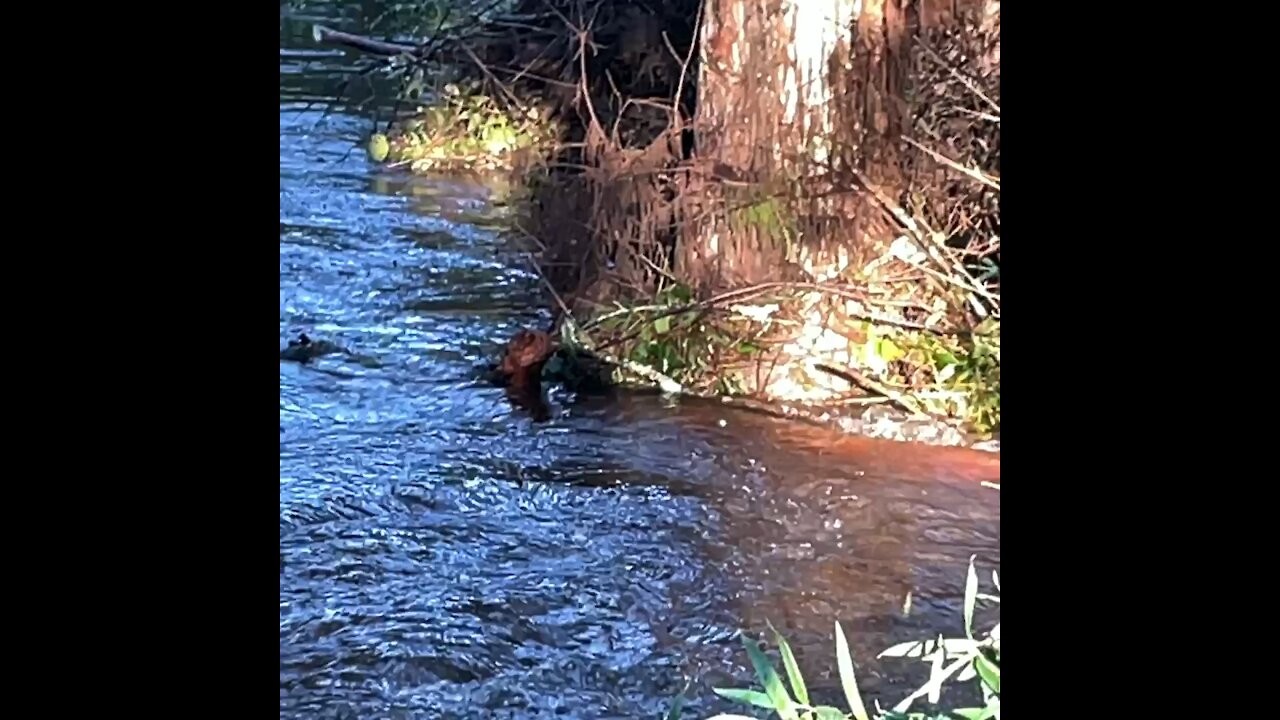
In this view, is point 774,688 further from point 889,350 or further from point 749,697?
point 889,350

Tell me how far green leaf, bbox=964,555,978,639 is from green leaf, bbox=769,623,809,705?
140 millimetres

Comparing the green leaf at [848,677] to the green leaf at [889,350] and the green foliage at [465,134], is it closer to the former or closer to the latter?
the green leaf at [889,350]

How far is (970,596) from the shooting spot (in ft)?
3.62

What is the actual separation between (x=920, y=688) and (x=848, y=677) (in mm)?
59

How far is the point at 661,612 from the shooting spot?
109 cm

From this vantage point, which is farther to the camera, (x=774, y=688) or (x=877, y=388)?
(x=877, y=388)

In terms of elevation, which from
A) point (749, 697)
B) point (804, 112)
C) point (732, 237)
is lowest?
point (749, 697)

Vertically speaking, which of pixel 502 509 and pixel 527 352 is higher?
pixel 527 352

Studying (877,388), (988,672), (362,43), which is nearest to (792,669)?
(988,672)

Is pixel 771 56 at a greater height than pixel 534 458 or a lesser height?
greater

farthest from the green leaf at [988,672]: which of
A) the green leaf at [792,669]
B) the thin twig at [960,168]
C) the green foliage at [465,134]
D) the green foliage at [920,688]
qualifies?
the green foliage at [465,134]
